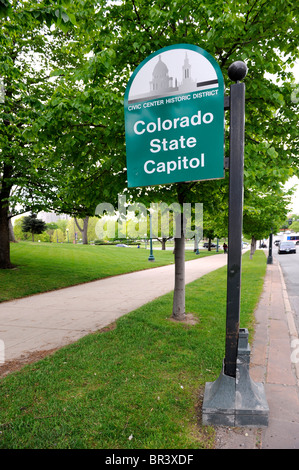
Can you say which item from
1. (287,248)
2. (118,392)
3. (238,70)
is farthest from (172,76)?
(287,248)

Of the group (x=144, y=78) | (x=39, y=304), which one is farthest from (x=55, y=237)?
(x=144, y=78)

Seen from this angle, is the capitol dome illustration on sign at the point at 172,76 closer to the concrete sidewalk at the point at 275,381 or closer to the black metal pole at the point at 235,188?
the black metal pole at the point at 235,188

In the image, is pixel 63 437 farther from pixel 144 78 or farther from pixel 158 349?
pixel 144 78

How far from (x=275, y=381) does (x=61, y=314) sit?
16.2ft

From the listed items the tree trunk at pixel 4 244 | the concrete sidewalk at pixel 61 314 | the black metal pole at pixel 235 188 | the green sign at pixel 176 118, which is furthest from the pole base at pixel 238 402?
the tree trunk at pixel 4 244

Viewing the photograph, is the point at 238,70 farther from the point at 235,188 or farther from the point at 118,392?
the point at 118,392

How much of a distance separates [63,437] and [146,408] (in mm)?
832

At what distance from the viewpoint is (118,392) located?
320cm

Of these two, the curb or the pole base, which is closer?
the pole base

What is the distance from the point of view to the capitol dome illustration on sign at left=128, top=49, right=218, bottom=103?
2810 millimetres

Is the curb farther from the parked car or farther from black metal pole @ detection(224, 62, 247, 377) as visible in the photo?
the parked car

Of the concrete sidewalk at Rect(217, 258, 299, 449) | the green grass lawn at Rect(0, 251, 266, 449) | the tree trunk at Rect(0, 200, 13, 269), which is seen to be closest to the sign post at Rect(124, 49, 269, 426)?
the concrete sidewalk at Rect(217, 258, 299, 449)

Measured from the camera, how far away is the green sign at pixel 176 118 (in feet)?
9.11

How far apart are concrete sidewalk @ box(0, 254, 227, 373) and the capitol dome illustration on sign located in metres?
4.08
